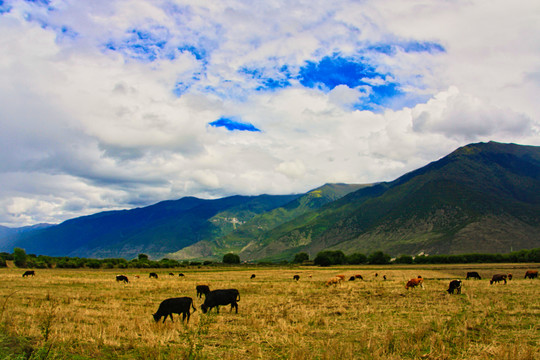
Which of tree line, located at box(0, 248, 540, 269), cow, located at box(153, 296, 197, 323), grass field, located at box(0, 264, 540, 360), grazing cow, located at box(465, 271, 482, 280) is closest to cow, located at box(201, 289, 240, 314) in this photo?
grass field, located at box(0, 264, 540, 360)

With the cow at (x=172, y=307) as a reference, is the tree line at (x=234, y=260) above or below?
below

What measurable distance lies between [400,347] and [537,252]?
152 metres

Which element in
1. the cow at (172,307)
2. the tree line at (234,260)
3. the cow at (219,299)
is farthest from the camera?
the tree line at (234,260)

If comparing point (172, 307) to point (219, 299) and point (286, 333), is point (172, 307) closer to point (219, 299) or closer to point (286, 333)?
point (219, 299)

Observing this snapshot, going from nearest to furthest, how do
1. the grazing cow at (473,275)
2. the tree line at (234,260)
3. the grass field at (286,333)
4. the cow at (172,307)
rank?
1. the grass field at (286,333)
2. the cow at (172,307)
3. the grazing cow at (473,275)
4. the tree line at (234,260)

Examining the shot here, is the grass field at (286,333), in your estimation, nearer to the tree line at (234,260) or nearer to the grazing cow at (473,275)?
the grazing cow at (473,275)

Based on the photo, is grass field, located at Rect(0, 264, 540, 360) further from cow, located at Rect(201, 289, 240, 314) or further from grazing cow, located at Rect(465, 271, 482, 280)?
grazing cow, located at Rect(465, 271, 482, 280)

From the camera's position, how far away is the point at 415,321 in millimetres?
17547

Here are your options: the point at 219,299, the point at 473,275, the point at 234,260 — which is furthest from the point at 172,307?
the point at 234,260

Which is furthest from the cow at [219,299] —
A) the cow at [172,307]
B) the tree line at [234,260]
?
the tree line at [234,260]

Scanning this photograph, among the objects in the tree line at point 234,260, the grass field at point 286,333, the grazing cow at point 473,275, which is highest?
the grass field at point 286,333

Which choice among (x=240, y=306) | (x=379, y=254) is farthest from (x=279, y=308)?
(x=379, y=254)

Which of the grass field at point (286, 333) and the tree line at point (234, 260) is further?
the tree line at point (234, 260)

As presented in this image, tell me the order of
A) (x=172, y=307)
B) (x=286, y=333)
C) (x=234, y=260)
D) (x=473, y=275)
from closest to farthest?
(x=286, y=333) → (x=172, y=307) → (x=473, y=275) → (x=234, y=260)
